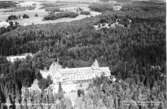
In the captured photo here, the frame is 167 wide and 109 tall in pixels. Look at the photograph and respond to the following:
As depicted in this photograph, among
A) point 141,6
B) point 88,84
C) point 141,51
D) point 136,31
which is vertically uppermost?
point 141,6

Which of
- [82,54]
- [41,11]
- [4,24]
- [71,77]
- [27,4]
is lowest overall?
[71,77]

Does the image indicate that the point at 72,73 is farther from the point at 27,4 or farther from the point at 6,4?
the point at 6,4

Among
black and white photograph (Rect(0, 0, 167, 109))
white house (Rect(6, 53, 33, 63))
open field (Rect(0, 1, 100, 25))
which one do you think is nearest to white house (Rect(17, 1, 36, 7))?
black and white photograph (Rect(0, 0, 167, 109))

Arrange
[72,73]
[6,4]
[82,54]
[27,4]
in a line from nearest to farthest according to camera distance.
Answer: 1. [72,73]
2. [82,54]
3. [6,4]
4. [27,4]

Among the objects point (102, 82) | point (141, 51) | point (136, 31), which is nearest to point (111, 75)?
point (102, 82)

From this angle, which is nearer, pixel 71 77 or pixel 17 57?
pixel 71 77

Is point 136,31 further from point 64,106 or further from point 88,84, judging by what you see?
point 64,106

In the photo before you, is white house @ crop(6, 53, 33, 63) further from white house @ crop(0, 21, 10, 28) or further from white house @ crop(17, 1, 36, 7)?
white house @ crop(17, 1, 36, 7)

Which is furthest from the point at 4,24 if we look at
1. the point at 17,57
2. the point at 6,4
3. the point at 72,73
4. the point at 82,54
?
the point at 72,73
